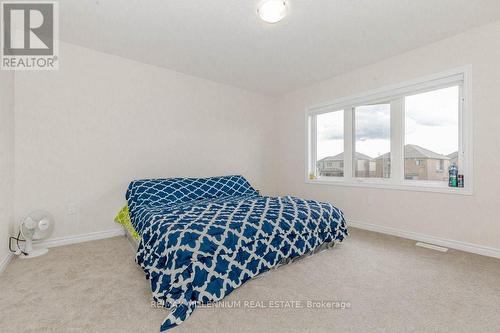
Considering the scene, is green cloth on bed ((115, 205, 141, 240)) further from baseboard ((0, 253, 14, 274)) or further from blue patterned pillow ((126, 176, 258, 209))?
baseboard ((0, 253, 14, 274))

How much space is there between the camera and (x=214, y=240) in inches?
65.6

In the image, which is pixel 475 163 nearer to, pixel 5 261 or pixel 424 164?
→ pixel 424 164

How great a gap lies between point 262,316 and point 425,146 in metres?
2.85

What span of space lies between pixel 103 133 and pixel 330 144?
134 inches

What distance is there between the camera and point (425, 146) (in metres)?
2.92

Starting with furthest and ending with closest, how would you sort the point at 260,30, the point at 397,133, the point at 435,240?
the point at 397,133
the point at 435,240
the point at 260,30

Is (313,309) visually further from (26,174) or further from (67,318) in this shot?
(26,174)

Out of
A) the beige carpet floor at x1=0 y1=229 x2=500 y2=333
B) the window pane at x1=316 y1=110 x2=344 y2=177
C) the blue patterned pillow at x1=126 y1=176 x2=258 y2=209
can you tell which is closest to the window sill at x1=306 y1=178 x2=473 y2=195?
the window pane at x1=316 y1=110 x2=344 y2=177

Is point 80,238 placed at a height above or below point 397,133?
below

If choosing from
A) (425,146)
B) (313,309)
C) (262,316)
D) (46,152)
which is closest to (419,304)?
(313,309)

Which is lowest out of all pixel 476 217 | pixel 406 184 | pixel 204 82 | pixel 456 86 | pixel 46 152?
pixel 476 217

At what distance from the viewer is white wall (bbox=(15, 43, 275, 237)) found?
8.38 ft

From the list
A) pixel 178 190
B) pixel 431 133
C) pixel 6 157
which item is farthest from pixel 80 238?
pixel 431 133
